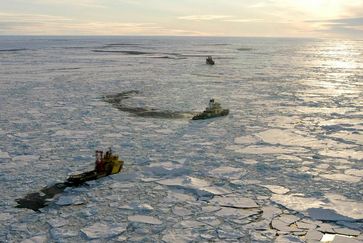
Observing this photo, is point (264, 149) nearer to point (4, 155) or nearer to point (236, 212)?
point (236, 212)

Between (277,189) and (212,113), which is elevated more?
(212,113)

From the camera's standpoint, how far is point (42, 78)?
18.7 m

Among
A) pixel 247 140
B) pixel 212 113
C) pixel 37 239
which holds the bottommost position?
pixel 37 239

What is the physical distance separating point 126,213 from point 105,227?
401mm

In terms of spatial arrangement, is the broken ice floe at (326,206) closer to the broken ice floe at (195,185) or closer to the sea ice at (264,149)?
the broken ice floe at (195,185)

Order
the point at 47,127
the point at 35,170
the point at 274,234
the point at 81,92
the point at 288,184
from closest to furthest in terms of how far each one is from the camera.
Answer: the point at 274,234 < the point at 288,184 < the point at 35,170 < the point at 47,127 < the point at 81,92

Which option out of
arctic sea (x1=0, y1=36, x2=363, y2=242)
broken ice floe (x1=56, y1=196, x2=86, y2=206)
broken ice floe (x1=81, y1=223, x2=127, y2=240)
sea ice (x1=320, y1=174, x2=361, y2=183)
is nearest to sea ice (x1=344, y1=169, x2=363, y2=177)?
arctic sea (x1=0, y1=36, x2=363, y2=242)

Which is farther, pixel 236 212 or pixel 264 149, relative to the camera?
pixel 264 149

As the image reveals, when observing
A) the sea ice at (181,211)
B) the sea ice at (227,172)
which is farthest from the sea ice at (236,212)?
the sea ice at (227,172)

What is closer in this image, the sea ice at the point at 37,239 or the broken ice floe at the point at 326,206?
the sea ice at the point at 37,239

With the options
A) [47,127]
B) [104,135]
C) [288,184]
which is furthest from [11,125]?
[288,184]

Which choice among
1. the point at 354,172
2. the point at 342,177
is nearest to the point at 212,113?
the point at 354,172

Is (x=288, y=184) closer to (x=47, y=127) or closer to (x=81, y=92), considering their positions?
(x=47, y=127)

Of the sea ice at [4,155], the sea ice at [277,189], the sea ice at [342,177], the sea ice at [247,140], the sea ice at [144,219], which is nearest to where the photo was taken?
the sea ice at [144,219]
